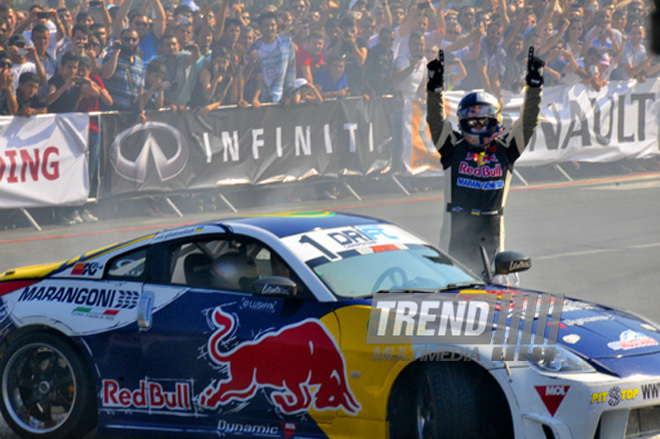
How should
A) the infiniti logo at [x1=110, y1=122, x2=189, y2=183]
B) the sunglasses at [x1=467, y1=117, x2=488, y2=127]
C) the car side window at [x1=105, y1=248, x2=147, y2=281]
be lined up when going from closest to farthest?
the car side window at [x1=105, y1=248, x2=147, y2=281] → the sunglasses at [x1=467, y1=117, x2=488, y2=127] → the infiniti logo at [x1=110, y1=122, x2=189, y2=183]

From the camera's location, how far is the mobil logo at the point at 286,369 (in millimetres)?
5055

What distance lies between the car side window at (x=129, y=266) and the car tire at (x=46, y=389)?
50cm

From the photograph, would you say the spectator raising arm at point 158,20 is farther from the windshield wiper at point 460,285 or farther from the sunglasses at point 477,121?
the windshield wiper at point 460,285

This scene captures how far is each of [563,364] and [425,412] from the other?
2.37ft

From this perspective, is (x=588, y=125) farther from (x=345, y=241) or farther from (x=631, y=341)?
(x=631, y=341)

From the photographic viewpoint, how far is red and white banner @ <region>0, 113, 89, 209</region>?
1440 cm

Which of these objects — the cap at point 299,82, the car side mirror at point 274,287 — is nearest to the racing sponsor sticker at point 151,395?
the car side mirror at point 274,287

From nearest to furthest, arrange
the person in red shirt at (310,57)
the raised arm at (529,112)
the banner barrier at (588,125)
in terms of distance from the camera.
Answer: the raised arm at (529,112) → the person in red shirt at (310,57) → the banner barrier at (588,125)

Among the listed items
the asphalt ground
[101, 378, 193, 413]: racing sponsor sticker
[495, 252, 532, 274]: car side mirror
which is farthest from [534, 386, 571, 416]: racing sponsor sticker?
the asphalt ground

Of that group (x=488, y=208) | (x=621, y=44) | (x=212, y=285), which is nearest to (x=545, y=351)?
Answer: (x=212, y=285)

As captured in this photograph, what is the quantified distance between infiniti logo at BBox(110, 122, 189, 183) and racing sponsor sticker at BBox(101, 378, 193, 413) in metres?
10.0

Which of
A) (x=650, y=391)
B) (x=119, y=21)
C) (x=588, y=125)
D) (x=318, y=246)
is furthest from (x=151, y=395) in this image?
(x=588, y=125)

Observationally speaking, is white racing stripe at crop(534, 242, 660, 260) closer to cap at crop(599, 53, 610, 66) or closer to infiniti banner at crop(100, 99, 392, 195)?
infiniti banner at crop(100, 99, 392, 195)

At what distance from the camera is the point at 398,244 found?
595 cm
